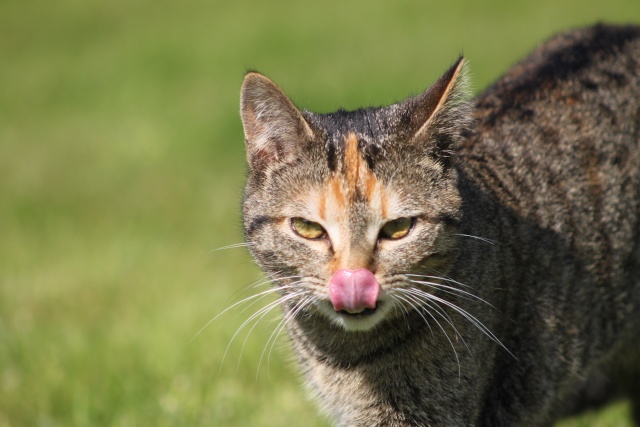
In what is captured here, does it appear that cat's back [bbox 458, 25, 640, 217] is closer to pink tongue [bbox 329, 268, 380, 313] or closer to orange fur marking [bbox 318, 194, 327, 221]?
orange fur marking [bbox 318, 194, 327, 221]

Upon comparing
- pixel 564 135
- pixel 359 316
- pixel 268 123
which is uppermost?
pixel 268 123

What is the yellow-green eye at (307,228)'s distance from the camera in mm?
2865

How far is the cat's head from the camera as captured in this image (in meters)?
2.78

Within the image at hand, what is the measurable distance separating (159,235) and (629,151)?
12.6 ft

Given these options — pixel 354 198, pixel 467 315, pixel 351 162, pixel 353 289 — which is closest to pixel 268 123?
pixel 351 162

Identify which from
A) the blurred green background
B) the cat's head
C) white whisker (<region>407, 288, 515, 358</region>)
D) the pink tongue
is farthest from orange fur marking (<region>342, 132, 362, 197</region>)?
the blurred green background

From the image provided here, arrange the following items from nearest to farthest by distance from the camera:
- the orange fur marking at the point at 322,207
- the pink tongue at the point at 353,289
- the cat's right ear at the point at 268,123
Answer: the pink tongue at the point at 353,289, the orange fur marking at the point at 322,207, the cat's right ear at the point at 268,123

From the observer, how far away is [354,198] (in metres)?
2.82

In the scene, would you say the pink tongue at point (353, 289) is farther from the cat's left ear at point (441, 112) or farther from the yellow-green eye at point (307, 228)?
the cat's left ear at point (441, 112)

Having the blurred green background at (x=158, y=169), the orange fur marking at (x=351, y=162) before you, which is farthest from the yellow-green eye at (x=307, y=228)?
the blurred green background at (x=158, y=169)

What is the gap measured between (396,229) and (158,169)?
5277mm

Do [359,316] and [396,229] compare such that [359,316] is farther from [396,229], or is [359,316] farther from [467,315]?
[467,315]

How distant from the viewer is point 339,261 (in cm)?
275

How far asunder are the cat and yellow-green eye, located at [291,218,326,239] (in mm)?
11
